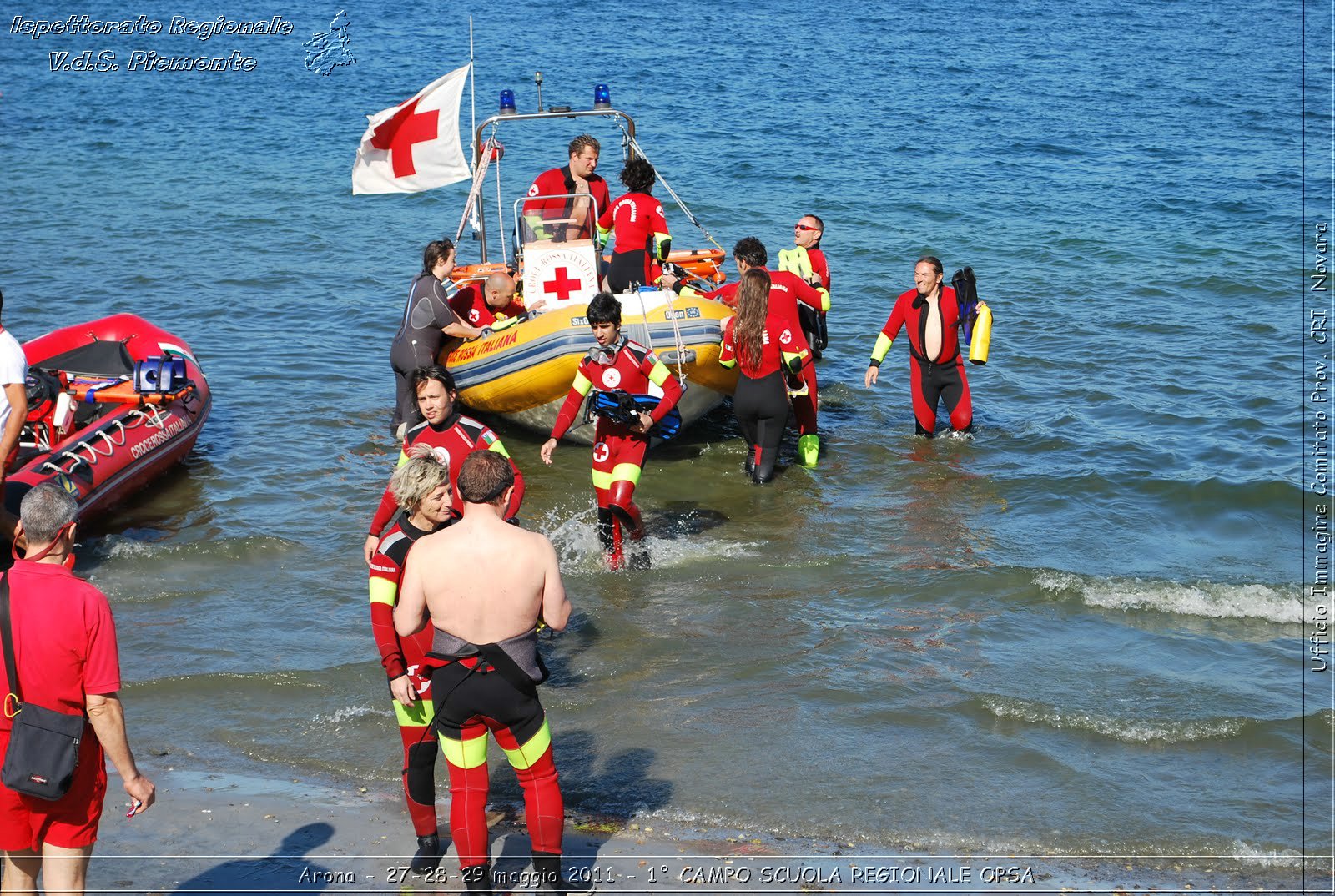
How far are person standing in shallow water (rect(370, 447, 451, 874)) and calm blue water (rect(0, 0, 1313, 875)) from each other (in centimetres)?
95

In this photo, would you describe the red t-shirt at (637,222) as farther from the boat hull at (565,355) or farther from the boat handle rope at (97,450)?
the boat handle rope at (97,450)

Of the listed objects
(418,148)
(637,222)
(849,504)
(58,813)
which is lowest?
(849,504)

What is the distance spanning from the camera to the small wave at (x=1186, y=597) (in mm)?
7438

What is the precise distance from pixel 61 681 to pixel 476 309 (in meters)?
6.98

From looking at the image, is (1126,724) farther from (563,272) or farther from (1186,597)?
(563,272)

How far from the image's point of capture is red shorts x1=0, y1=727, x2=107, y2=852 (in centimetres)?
378

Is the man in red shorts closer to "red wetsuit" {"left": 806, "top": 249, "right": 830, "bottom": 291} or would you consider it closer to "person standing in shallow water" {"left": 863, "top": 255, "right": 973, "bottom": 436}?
"person standing in shallow water" {"left": 863, "top": 255, "right": 973, "bottom": 436}

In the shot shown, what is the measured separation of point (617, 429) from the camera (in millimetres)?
7582

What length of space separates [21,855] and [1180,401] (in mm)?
9809

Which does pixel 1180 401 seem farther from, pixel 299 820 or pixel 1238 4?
pixel 1238 4

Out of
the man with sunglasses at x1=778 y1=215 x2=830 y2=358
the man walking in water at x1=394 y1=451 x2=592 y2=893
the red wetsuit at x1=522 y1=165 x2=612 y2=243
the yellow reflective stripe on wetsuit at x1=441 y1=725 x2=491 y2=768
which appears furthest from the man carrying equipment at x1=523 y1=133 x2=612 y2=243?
the yellow reflective stripe on wetsuit at x1=441 y1=725 x2=491 y2=768

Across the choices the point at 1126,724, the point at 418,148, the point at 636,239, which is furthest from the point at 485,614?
the point at 418,148

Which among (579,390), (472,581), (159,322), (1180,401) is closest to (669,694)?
(579,390)

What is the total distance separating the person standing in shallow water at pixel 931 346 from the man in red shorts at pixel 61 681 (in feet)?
21.8
